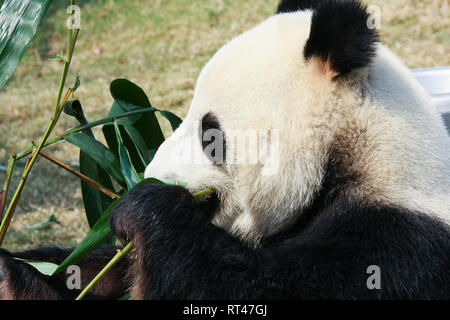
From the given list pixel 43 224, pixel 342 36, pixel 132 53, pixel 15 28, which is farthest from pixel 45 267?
pixel 132 53

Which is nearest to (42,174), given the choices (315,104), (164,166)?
(164,166)

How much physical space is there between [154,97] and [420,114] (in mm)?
4205

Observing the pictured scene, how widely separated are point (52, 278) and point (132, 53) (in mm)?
5145

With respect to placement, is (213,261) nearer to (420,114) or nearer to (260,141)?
(260,141)

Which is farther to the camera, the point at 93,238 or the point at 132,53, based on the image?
the point at 132,53

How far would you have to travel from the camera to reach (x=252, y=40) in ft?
6.66

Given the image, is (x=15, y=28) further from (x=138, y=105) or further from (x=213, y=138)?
(x=213, y=138)

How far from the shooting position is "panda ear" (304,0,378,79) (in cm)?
177

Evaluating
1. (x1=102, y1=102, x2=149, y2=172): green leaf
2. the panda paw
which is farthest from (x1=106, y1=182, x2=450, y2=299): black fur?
(x1=102, y1=102, x2=149, y2=172): green leaf

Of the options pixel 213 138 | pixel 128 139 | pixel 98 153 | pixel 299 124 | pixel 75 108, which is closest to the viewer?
pixel 299 124

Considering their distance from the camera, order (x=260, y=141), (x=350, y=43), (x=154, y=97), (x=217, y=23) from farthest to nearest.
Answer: (x=217, y=23) → (x=154, y=97) → (x=260, y=141) → (x=350, y=43)

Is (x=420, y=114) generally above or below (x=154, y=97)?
below

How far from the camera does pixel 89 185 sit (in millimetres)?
2566

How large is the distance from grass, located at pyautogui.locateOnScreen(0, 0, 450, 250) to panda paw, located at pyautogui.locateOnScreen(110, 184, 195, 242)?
7.57 feet
